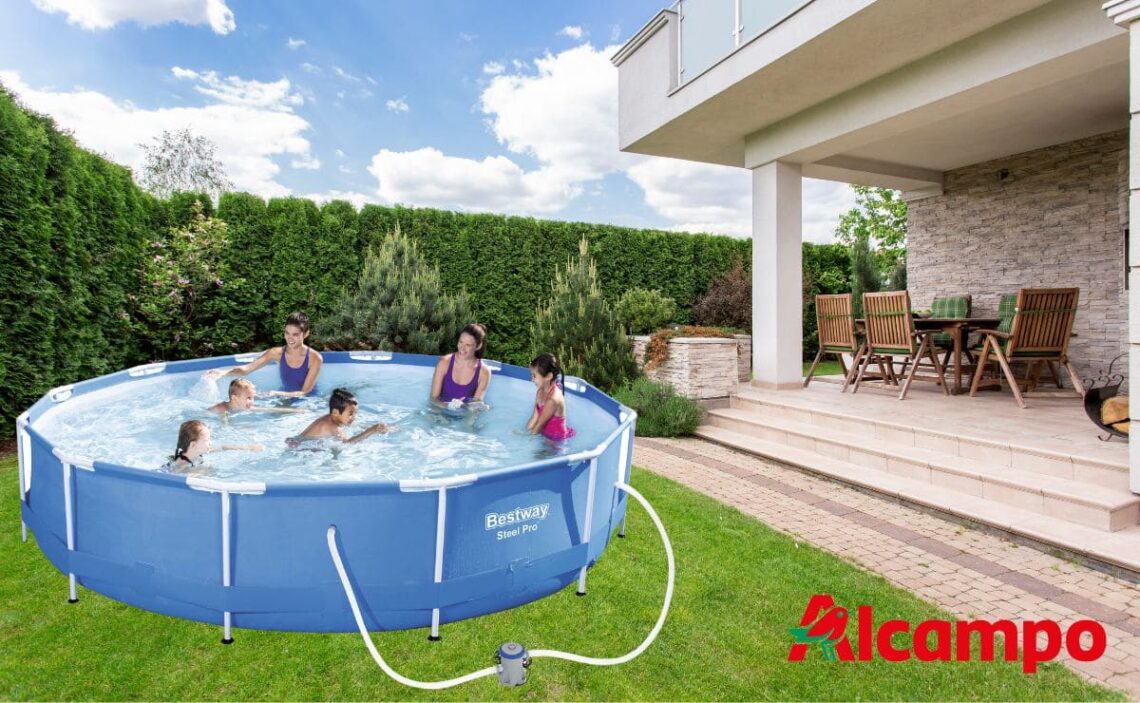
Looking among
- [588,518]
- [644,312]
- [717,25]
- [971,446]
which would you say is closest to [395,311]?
[644,312]

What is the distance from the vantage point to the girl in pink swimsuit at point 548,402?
452 centimetres

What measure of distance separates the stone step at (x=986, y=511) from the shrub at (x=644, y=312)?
321cm

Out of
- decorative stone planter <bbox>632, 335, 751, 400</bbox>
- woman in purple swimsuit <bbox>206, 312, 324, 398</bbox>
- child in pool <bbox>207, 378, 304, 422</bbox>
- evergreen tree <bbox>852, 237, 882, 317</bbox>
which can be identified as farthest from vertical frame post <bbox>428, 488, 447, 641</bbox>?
evergreen tree <bbox>852, 237, 882, 317</bbox>

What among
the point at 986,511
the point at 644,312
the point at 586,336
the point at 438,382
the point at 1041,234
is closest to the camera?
the point at 986,511

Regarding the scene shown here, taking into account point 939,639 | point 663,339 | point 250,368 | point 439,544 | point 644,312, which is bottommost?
point 939,639

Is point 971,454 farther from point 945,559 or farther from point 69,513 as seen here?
point 69,513

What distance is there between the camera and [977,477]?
→ 14.9ft

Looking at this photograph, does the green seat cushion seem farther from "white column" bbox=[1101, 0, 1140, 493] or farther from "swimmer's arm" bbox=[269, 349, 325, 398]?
"swimmer's arm" bbox=[269, 349, 325, 398]

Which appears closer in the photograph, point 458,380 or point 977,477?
point 977,477

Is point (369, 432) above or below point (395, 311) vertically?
below

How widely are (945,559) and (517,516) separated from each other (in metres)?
2.70

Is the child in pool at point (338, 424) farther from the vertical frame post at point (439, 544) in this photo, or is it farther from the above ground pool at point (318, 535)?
the vertical frame post at point (439, 544)

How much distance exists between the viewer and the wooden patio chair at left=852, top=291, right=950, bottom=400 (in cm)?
694

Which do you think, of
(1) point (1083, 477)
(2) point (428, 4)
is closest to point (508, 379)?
(1) point (1083, 477)
